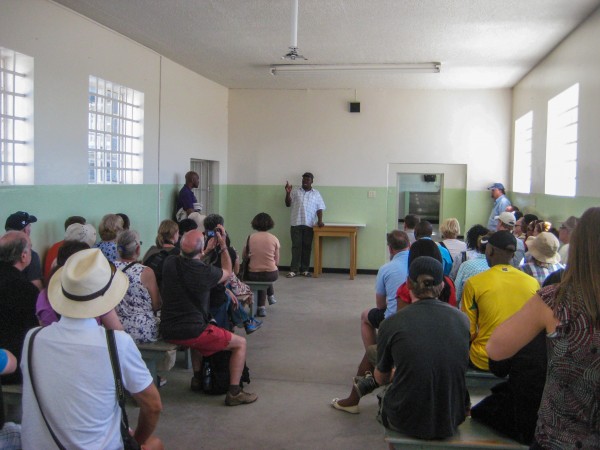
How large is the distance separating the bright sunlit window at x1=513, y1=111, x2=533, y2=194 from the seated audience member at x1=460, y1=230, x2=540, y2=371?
5689mm

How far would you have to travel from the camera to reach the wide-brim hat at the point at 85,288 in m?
2.20

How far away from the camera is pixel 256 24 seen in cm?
648

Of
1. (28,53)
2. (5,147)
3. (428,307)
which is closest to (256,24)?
(28,53)

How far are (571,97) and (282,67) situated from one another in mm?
3985

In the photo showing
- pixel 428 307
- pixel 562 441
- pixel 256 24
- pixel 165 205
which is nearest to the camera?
pixel 562 441

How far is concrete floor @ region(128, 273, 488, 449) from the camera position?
374cm

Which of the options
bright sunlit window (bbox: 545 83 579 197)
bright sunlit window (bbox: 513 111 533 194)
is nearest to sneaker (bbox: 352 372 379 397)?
bright sunlit window (bbox: 545 83 579 197)

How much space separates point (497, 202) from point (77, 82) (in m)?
6.79

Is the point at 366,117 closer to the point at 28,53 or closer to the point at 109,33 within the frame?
the point at 109,33

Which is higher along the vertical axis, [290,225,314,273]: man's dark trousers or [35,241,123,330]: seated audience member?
[35,241,123,330]: seated audience member

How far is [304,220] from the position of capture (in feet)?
33.9

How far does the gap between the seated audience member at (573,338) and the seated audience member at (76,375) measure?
55.7 inches

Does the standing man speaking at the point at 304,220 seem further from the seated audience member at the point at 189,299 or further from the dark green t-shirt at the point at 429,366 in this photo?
the dark green t-shirt at the point at 429,366

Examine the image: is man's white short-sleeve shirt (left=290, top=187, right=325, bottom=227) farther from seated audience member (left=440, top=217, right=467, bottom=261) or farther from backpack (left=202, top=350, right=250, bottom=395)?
backpack (left=202, top=350, right=250, bottom=395)
